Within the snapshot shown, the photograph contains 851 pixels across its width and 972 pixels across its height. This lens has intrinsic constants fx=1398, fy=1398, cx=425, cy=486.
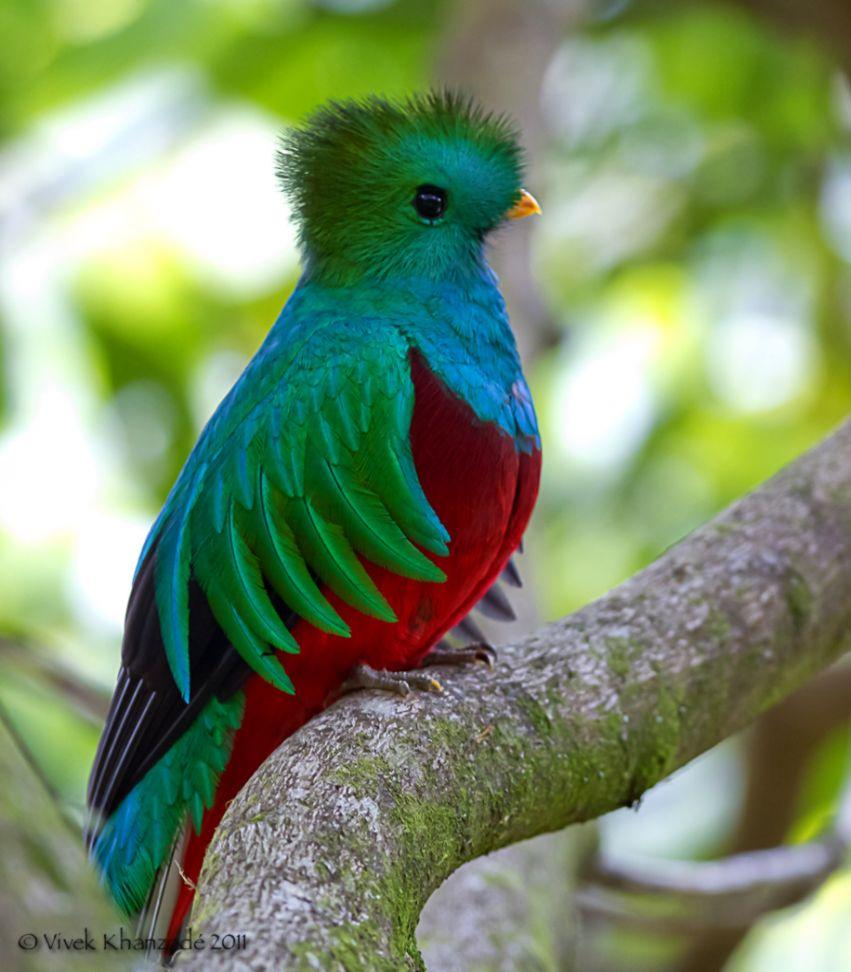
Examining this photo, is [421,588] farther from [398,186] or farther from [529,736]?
[398,186]

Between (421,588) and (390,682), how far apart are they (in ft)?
0.64

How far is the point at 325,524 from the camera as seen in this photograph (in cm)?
234

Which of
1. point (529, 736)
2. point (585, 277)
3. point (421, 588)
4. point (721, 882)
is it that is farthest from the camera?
point (585, 277)

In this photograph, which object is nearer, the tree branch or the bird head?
the bird head

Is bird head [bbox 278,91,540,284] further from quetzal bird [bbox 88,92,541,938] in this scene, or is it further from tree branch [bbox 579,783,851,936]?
tree branch [bbox 579,783,851,936]

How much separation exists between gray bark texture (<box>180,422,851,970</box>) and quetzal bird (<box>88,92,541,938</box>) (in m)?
0.17

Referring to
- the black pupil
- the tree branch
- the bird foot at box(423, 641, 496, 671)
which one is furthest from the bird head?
the tree branch

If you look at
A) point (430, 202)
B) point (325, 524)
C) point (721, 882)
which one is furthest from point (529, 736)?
point (721, 882)

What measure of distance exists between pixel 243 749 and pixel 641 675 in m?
0.72

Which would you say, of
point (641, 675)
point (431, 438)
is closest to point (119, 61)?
point (431, 438)

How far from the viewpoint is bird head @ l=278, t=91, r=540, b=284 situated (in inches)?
108

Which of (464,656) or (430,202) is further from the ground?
(430,202)

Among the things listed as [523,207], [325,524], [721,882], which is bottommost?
[721,882]

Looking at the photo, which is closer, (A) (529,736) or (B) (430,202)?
(A) (529,736)
